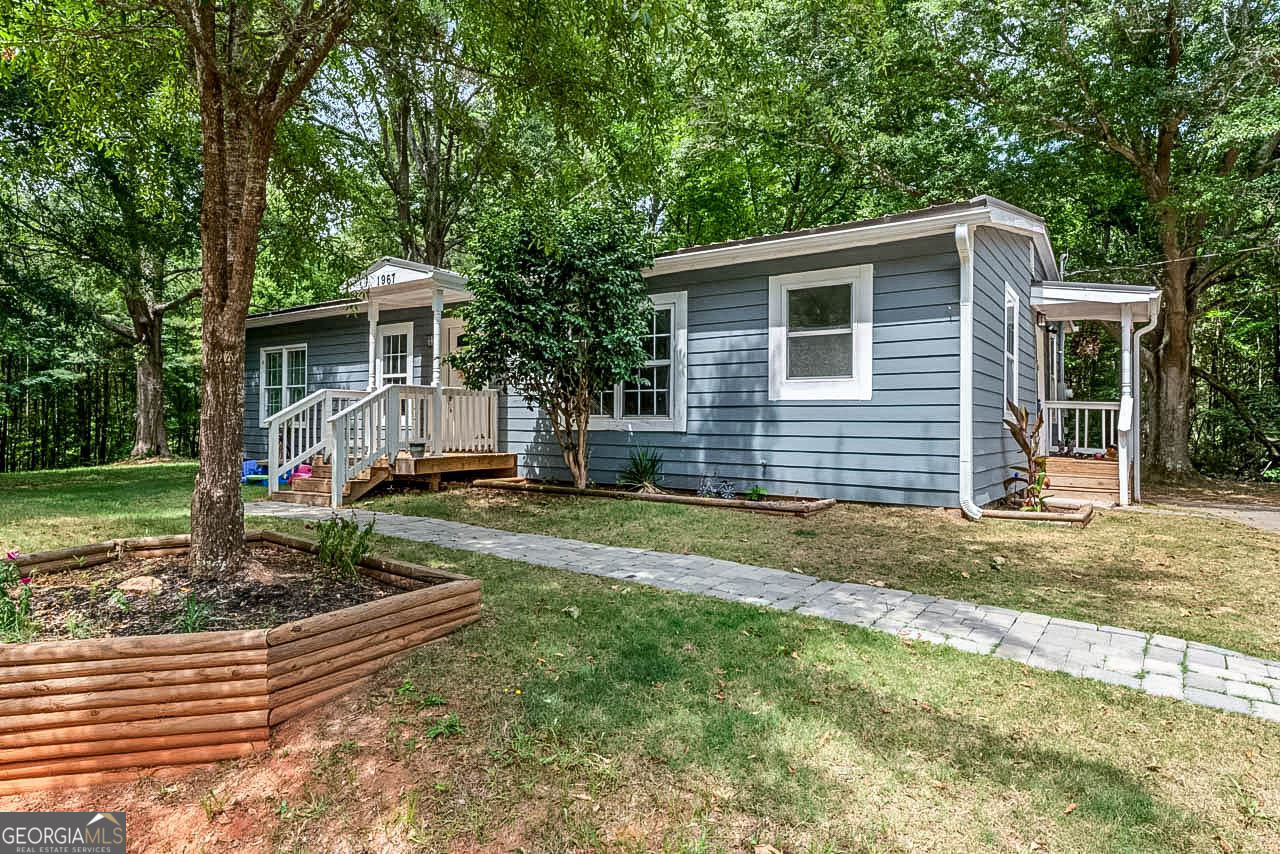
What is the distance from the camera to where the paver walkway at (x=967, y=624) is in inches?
108

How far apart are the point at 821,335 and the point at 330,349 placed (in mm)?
9312

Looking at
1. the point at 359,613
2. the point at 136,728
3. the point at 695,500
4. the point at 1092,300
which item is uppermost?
the point at 1092,300

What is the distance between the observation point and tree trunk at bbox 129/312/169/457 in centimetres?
1445

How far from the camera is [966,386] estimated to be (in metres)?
6.56

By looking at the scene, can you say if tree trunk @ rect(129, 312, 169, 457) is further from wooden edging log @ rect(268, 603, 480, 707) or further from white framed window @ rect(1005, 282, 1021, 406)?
white framed window @ rect(1005, 282, 1021, 406)

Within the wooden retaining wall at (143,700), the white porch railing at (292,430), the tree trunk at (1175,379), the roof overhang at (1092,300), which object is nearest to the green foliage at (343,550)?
the wooden retaining wall at (143,700)

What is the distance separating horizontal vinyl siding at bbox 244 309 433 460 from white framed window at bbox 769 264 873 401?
5.90 meters

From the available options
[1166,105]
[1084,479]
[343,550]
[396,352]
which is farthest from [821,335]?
[1166,105]

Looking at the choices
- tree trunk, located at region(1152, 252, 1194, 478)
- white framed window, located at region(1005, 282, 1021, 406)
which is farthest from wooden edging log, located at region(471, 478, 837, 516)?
tree trunk, located at region(1152, 252, 1194, 478)

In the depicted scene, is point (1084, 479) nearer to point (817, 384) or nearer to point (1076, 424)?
point (1076, 424)

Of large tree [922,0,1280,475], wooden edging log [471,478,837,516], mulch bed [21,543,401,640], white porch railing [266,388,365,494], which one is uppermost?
large tree [922,0,1280,475]

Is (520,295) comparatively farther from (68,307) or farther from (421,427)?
(68,307)

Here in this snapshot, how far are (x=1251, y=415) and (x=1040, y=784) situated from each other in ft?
53.9

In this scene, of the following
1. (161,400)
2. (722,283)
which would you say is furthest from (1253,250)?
(161,400)
